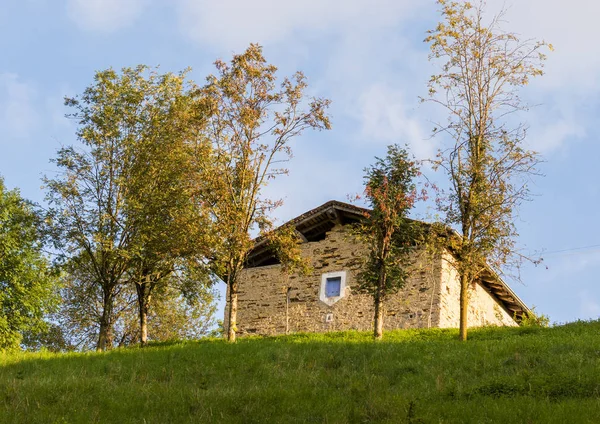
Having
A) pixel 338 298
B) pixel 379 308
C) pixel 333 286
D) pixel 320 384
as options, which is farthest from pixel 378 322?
pixel 320 384

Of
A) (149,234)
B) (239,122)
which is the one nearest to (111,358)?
(149,234)

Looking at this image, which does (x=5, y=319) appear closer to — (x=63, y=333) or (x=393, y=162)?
(x=63, y=333)

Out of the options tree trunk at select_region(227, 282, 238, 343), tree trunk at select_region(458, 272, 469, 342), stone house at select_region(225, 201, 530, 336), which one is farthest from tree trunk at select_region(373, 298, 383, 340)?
tree trunk at select_region(227, 282, 238, 343)

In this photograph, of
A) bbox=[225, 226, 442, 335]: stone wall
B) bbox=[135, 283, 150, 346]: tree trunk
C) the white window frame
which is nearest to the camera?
bbox=[135, 283, 150, 346]: tree trunk

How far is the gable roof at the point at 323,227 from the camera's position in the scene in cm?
3363

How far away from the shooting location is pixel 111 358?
70.3 ft

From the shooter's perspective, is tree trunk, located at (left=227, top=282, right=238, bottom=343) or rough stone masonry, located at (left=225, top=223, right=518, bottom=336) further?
rough stone masonry, located at (left=225, top=223, right=518, bottom=336)

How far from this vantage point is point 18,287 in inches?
1399

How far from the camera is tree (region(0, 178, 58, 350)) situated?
3491 centimetres

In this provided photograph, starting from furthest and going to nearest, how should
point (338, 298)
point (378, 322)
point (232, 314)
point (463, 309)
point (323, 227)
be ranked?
1. point (323, 227)
2. point (338, 298)
3. point (232, 314)
4. point (378, 322)
5. point (463, 309)

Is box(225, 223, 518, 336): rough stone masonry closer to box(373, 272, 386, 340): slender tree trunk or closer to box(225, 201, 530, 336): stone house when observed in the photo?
box(225, 201, 530, 336): stone house

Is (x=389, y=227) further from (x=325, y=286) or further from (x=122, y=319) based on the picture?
(x=122, y=319)

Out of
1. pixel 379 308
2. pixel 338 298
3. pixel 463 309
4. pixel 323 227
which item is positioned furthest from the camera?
pixel 323 227

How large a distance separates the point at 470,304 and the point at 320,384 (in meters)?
20.3
